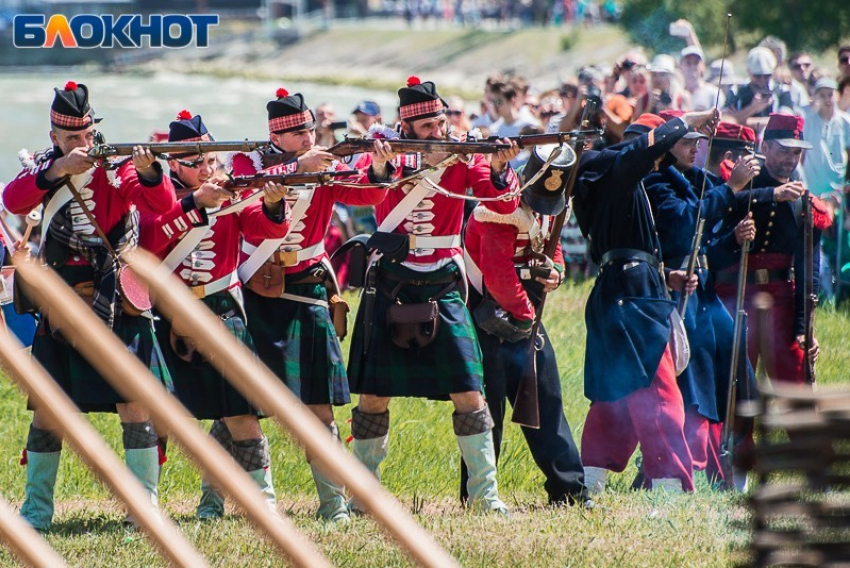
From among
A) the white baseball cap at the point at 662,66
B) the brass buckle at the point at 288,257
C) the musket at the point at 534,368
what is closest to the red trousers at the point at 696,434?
the musket at the point at 534,368

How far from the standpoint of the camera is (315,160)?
6824mm

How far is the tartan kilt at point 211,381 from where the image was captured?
22.6ft

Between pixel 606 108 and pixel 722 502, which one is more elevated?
pixel 606 108

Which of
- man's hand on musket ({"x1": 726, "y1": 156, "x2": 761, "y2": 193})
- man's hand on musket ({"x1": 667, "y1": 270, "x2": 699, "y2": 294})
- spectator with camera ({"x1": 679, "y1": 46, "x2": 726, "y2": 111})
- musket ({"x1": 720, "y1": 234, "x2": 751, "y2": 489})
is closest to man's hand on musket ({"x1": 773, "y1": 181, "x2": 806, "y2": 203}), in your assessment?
man's hand on musket ({"x1": 726, "y1": 156, "x2": 761, "y2": 193})

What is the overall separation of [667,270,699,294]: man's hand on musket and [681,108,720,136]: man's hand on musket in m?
0.76

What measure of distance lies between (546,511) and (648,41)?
24.6 metres

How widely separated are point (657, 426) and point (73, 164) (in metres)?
2.91

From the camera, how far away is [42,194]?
666 centimetres

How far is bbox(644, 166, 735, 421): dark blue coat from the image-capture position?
758 cm

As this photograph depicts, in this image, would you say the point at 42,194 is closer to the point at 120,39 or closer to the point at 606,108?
the point at 606,108

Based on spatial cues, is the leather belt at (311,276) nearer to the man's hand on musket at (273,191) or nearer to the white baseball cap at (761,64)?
the man's hand on musket at (273,191)

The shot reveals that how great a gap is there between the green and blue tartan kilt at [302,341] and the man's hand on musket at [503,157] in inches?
40.6

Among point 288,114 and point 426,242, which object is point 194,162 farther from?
point 426,242

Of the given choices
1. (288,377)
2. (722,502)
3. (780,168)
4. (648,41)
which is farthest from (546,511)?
(648,41)
